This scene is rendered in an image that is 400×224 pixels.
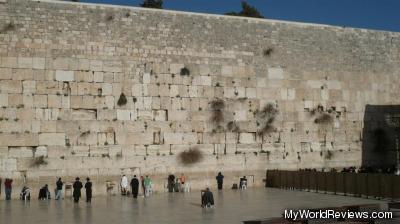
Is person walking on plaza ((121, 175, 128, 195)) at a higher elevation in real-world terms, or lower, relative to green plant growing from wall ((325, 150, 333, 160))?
lower

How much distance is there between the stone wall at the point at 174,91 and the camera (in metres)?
15.4

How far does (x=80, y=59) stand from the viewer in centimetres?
1608

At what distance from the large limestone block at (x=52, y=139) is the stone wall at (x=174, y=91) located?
0.10ft

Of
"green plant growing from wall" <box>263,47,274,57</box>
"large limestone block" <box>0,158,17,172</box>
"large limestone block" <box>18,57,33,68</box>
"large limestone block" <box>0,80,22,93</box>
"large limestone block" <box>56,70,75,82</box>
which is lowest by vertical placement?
"large limestone block" <box>0,158,17,172</box>

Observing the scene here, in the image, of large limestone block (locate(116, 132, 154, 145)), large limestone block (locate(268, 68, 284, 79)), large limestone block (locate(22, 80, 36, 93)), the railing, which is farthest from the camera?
large limestone block (locate(268, 68, 284, 79))

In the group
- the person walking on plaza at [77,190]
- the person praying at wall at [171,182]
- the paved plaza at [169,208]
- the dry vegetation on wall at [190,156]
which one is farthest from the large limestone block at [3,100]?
the dry vegetation on wall at [190,156]

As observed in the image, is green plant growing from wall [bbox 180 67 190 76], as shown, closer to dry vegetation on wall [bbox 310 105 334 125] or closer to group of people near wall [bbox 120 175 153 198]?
group of people near wall [bbox 120 175 153 198]

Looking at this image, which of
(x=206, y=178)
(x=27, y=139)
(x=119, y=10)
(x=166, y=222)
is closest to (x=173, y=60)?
(x=119, y=10)

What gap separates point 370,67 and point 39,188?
44.2 ft

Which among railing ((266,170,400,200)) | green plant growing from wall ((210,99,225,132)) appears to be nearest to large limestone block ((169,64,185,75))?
green plant growing from wall ((210,99,225,132))

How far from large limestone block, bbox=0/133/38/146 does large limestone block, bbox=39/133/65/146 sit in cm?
17

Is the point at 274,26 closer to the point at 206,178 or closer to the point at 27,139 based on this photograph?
the point at 206,178

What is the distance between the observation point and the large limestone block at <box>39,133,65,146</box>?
50.4ft

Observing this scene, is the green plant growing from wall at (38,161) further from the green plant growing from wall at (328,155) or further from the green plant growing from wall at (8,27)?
the green plant growing from wall at (328,155)
